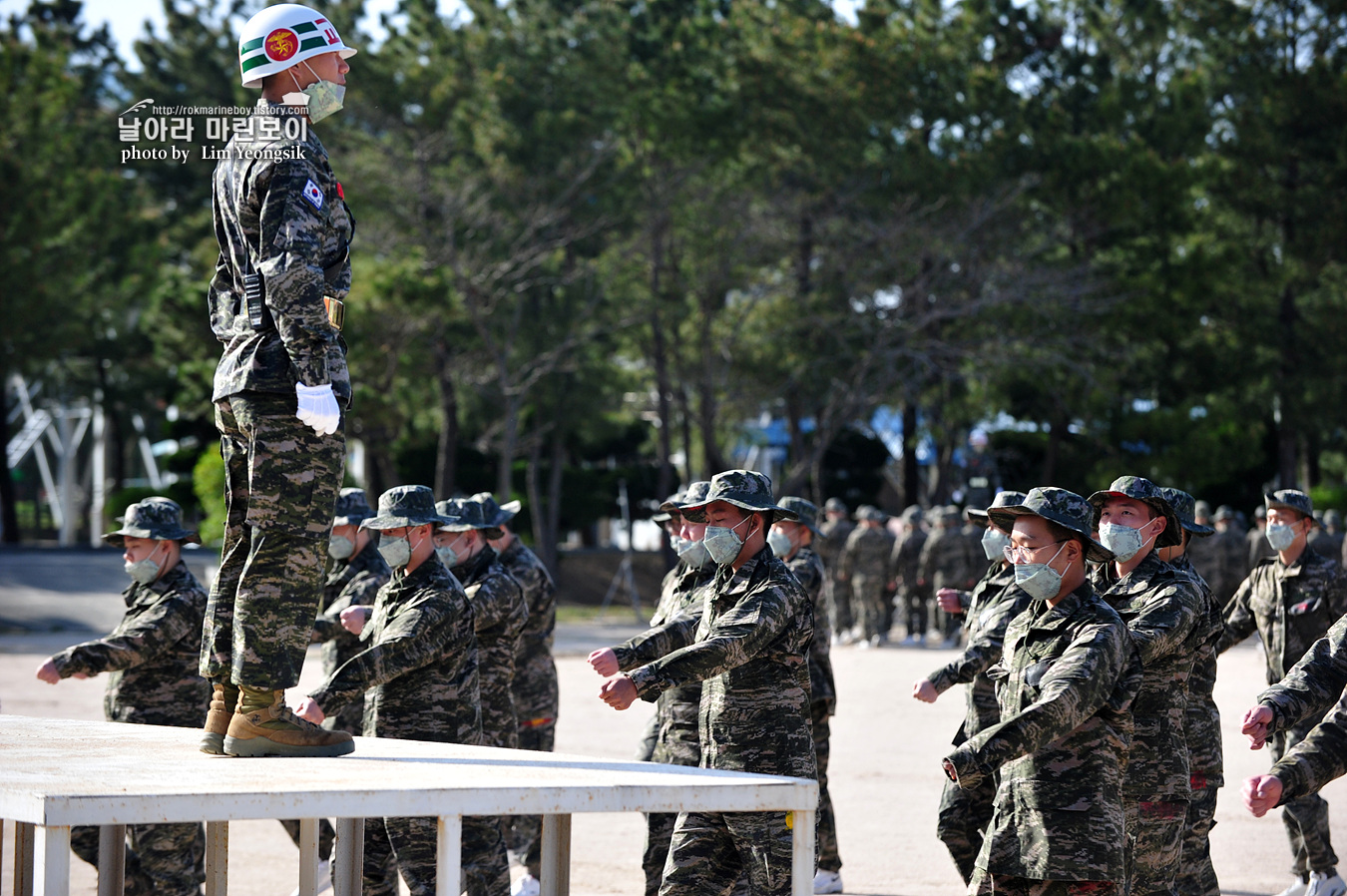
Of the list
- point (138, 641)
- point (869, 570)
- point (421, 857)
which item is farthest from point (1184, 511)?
point (869, 570)

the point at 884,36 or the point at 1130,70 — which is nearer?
the point at 884,36

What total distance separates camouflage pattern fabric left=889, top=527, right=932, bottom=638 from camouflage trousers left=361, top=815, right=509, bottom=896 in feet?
54.1

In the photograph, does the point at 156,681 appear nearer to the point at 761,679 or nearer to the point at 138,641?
the point at 138,641

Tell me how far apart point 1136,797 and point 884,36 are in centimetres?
2249

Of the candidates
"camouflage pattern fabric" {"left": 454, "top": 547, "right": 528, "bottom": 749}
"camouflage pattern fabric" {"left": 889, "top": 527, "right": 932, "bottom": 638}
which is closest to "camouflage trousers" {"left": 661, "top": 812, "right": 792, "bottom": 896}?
"camouflage pattern fabric" {"left": 454, "top": 547, "right": 528, "bottom": 749}

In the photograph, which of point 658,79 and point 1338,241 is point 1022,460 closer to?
point 1338,241

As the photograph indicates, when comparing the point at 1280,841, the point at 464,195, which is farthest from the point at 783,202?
the point at 1280,841

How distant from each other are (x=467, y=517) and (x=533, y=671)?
143 centimetres

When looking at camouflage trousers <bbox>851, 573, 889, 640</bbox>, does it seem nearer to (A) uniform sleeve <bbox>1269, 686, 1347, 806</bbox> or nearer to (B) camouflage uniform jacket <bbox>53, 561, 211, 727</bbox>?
(B) camouflage uniform jacket <bbox>53, 561, 211, 727</bbox>

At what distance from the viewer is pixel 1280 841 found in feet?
31.9

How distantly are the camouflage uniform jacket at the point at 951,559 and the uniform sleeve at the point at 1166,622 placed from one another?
15517 millimetres

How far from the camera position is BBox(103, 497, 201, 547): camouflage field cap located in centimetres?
750

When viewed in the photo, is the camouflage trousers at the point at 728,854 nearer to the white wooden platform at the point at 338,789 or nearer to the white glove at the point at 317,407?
the white wooden platform at the point at 338,789

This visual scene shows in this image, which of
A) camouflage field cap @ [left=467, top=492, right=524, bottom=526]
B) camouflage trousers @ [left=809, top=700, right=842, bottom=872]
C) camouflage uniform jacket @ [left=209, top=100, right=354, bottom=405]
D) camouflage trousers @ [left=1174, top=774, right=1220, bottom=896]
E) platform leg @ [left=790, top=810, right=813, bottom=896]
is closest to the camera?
platform leg @ [left=790, top=810, right=813, bottom=896]
